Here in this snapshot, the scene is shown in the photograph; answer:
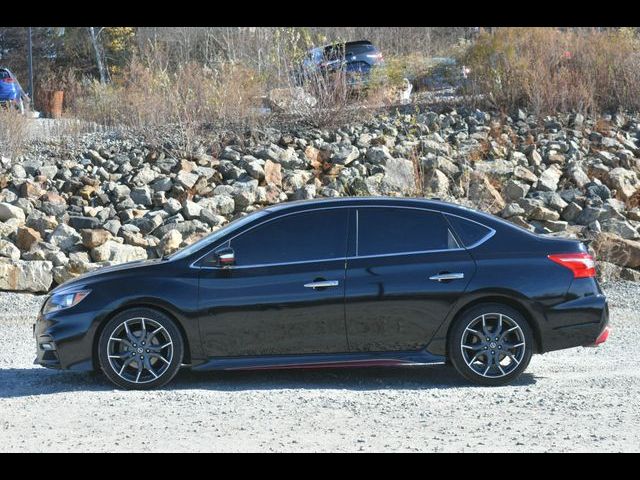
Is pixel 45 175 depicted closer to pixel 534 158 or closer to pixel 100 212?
pixel 100 212

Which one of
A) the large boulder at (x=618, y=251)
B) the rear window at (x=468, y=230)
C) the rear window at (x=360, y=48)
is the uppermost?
the rear window at (x=360, y=48)

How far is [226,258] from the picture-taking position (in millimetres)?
8742

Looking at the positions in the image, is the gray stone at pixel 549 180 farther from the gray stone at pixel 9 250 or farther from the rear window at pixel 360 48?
the rear window at pixel 360 48

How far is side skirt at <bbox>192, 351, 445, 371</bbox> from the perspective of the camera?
344 inches

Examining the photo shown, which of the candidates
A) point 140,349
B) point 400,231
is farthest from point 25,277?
point 400,231

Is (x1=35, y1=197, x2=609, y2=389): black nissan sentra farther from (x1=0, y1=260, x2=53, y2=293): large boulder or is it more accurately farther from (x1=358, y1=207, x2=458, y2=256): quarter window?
(x1=0, y1=260, x2=53, y2=293): large boulder

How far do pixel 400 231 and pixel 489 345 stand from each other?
116 cm

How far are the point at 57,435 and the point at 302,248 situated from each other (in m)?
2.66

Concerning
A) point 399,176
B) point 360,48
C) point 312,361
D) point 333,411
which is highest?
point 360,48

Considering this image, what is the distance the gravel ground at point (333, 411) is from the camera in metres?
6.82

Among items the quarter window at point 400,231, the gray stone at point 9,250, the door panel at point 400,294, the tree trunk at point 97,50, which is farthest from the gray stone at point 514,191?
the tree trunk at point 97,50

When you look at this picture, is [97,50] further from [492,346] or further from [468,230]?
[492,346]

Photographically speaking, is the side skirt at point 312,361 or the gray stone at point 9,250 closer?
the side skirt at point 312,361

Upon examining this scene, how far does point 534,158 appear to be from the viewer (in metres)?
19.8
